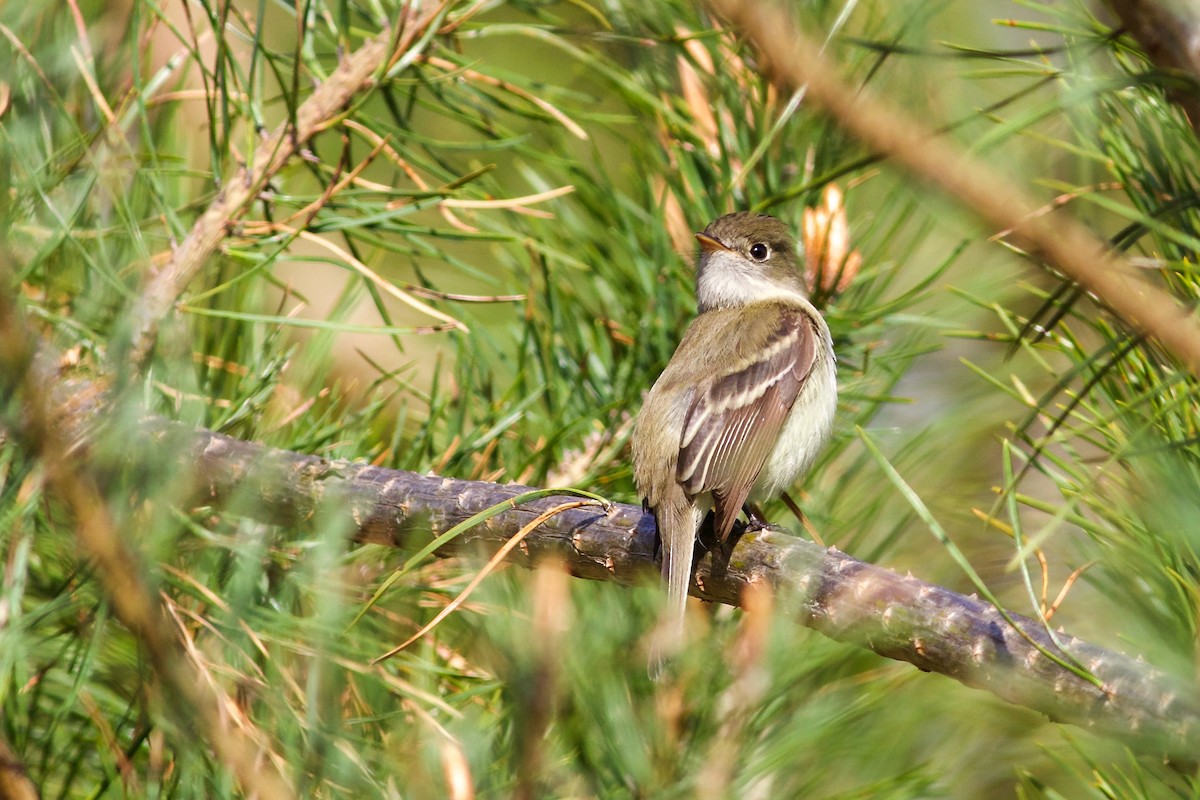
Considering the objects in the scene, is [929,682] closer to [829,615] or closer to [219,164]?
[829,615]

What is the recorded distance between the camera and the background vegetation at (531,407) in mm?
1366

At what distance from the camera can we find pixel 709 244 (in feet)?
8.60

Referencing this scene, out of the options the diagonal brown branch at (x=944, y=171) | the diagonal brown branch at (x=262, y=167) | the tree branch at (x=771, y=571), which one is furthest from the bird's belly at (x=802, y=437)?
the diagonal brown branch at (x=944, y=171)

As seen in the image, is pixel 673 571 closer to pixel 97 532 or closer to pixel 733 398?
pixel 733 398

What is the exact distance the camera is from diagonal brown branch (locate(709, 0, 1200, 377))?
0.54 m

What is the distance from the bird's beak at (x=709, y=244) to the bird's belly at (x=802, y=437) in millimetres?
376

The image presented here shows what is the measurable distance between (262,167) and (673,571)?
0.95 metres

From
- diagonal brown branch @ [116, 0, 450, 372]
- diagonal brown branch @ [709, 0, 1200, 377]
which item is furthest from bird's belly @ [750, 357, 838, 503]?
diagonal brown branch @ [709, 0, 1200, 377]

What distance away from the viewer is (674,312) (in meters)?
2.45

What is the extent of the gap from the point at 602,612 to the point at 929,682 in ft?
2.29

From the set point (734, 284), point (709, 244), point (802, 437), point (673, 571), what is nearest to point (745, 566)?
point (673, 571)

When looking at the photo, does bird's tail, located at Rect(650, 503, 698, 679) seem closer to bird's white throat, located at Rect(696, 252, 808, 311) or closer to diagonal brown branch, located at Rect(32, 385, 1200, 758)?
diagonal brown branch, located at Rect(32, 385, 1200, 758)

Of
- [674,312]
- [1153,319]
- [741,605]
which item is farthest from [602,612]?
[1153,319]

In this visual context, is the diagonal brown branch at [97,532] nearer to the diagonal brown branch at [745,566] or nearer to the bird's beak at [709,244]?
the diagonal brown branch at [745,566]
